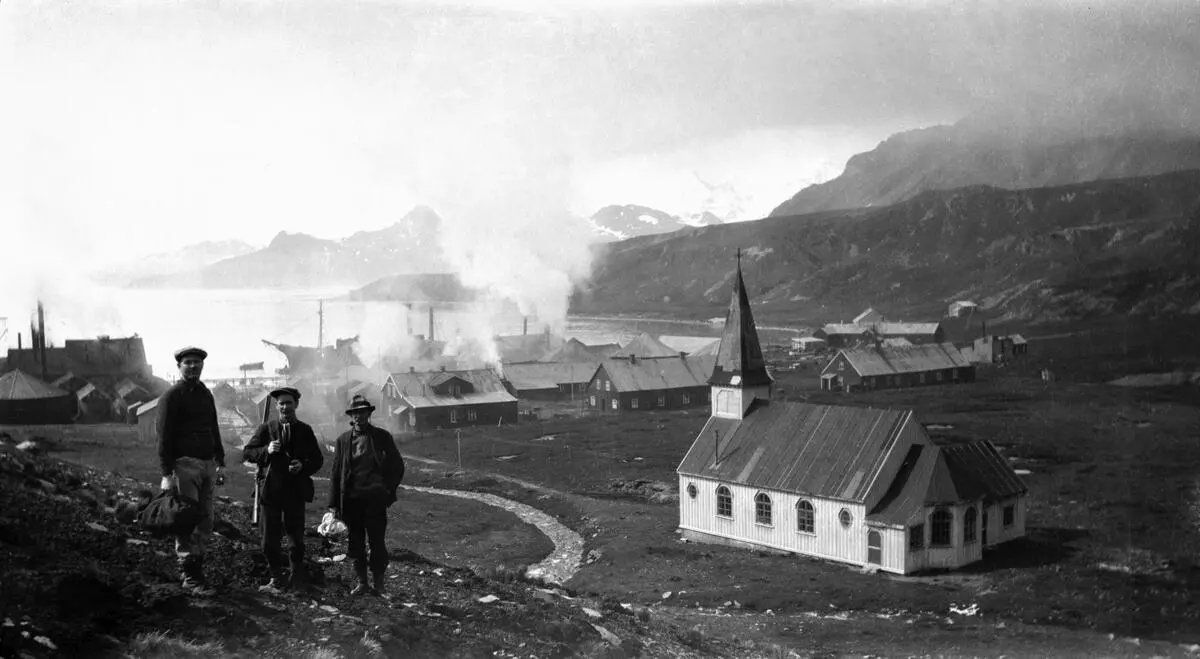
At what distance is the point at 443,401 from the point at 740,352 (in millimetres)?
39537

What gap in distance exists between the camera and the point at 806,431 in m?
37.8

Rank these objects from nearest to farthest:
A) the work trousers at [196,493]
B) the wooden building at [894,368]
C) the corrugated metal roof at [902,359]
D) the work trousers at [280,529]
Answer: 1. the work trousers at [196,493]
2. the work trousers at [280,529]
3. the wooden building at [894,368]
4. the corrugated metal roof at [902,359]

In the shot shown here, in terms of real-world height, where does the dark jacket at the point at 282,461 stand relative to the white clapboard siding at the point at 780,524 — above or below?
above

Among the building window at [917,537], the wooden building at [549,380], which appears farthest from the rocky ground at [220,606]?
the wooden building at [549,380]

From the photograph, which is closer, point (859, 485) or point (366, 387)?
point (859, 485)

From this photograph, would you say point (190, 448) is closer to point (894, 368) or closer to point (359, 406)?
point (359, 406)

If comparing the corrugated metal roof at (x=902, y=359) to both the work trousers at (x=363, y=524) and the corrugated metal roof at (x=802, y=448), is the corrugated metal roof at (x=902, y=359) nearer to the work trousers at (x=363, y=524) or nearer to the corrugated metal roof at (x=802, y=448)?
the corrugated metal roof at (x=802, y=448)

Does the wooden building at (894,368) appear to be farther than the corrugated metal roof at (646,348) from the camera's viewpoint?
No

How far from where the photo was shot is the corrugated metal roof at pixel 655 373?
87.2 meters

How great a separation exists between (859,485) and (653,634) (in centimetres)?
1743

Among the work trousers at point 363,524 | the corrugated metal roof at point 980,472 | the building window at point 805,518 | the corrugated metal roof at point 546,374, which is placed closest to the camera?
the work trousers at point 363,524

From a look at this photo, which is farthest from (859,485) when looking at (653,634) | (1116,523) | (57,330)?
(57,330)

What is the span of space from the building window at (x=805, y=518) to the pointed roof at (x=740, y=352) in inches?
269

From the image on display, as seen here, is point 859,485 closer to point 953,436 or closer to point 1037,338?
point 953,436
